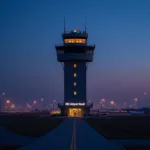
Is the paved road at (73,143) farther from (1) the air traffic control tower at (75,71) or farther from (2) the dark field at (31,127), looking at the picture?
(1) the air traffic control tower at (75,71)

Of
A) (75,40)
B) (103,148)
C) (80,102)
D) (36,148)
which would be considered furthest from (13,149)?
(75,40)

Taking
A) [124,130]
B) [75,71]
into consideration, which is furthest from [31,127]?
[75,71]

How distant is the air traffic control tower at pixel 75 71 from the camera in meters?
101

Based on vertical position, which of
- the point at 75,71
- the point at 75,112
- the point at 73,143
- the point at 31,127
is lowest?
the point at 73,143

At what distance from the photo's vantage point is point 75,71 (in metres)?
103

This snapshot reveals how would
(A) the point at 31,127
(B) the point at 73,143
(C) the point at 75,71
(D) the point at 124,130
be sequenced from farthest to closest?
(C) the point at 75,71 → (A) the point at 31,127 → (D) the point at 124,130 → (B) the point at 73,143

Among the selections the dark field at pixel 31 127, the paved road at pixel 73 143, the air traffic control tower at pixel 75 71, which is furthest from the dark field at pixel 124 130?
the air traffic control tower at pixel 75 71

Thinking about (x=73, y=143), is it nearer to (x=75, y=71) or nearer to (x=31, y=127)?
(x=31, y=127)

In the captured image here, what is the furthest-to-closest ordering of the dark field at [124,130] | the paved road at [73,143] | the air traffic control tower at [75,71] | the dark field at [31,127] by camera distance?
1. the air traffic control tower at [75,71]
2. the dark field at [31,127]
3. the dark field at [124,130]
4. the paved road at [73,143]

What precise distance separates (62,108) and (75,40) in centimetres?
2054

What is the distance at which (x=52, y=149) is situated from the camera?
975 inches

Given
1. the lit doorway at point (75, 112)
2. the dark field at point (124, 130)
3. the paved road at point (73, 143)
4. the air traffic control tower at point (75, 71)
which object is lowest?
the paved road at point (73, 143)

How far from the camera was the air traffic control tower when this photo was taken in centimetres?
10112

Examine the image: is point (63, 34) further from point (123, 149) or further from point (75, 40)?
point (123, 149)
